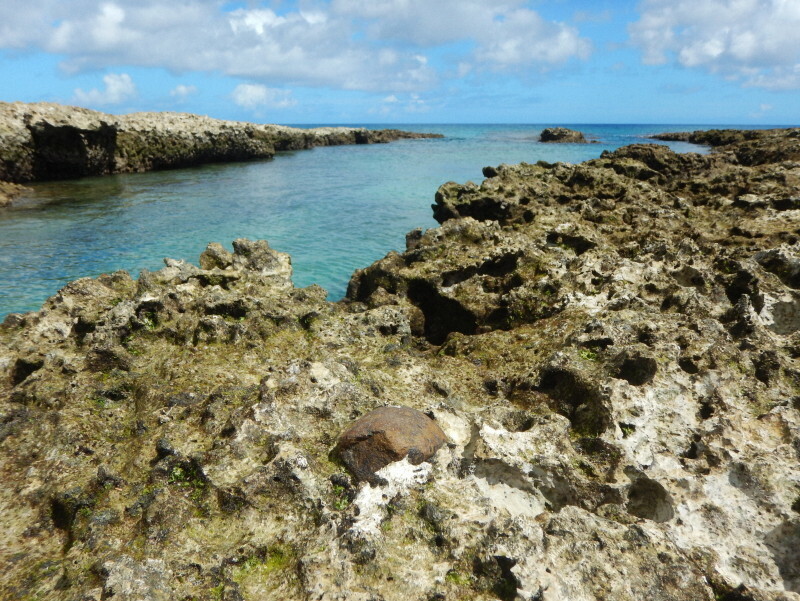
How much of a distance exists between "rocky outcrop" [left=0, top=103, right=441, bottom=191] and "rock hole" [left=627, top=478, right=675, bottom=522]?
45.1 meters

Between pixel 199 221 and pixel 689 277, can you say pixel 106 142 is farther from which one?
pixel 689 277

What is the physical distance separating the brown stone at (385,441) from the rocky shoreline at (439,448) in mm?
114

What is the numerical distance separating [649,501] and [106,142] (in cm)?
5219

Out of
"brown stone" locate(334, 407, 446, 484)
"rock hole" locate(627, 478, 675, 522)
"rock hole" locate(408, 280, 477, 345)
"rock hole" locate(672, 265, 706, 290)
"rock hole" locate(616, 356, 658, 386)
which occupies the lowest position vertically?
"rock hole" locate(408, 280, 477, 345)

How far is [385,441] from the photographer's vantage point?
17.3 feet

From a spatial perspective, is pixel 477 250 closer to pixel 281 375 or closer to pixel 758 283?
pixel 758 283

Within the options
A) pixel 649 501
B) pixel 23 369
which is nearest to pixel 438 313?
pixel 649 501

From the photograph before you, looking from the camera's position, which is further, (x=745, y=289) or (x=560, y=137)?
(x=560, y=137)

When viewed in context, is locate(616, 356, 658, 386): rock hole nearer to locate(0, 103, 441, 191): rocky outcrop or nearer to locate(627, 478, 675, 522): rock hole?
locate(627, 478, 675, 522): rock hole

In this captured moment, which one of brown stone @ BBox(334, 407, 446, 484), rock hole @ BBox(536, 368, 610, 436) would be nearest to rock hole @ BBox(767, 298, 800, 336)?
rock hole @ BBox(536, 368, 610, 436)

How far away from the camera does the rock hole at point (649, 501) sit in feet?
15.5

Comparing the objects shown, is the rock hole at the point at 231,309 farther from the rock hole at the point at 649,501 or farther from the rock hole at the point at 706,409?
the rock hole at the point at 706,409

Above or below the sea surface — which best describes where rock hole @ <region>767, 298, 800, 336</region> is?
above

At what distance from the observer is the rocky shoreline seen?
4.16 meters
